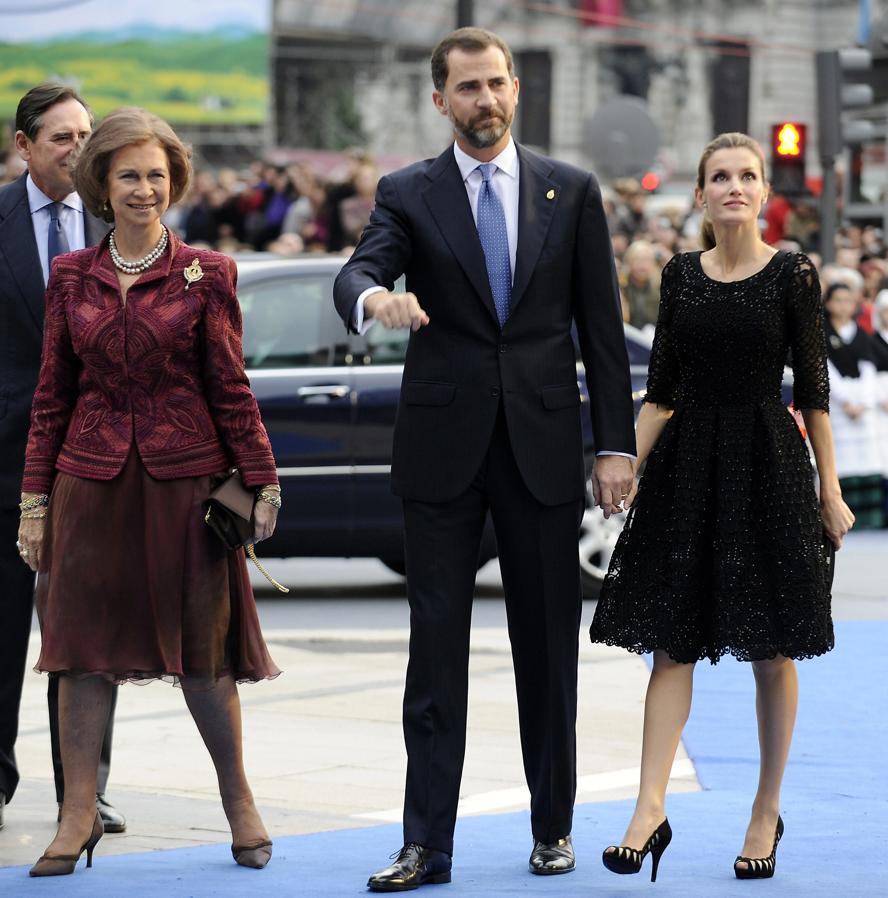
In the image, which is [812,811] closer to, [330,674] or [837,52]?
[330,674]

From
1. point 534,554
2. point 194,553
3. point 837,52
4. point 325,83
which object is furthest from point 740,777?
point 325,83

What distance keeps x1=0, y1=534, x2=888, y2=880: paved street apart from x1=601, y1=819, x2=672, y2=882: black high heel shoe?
2.72 ft

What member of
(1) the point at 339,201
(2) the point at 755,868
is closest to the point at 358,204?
(1) the point at 339,201

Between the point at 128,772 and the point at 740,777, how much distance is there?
197 cm

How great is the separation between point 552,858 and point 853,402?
35.7 ft

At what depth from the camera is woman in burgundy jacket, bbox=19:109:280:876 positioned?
5.62 m

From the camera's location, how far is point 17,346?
616cm

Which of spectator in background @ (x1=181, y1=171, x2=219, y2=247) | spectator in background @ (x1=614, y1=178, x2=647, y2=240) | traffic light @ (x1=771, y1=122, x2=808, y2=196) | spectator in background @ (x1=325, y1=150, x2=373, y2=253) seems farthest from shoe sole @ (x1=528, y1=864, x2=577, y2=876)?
spectator in background @ (x1=614, y1=178, x2=647, y2=240)

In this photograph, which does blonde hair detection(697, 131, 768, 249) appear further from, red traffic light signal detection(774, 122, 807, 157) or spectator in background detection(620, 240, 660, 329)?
red traffic light signal detection(774, 122, 807, 157)

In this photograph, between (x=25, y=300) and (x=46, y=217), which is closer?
(x=25, y=300)

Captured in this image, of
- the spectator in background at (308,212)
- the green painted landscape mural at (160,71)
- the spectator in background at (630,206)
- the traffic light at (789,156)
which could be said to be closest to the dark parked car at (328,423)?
the traffic light at (789,156)

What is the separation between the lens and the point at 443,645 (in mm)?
5656

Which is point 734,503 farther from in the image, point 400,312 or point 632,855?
point 400,312

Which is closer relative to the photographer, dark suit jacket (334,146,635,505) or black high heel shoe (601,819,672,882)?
black high heel shoe (601,819,672,882)
